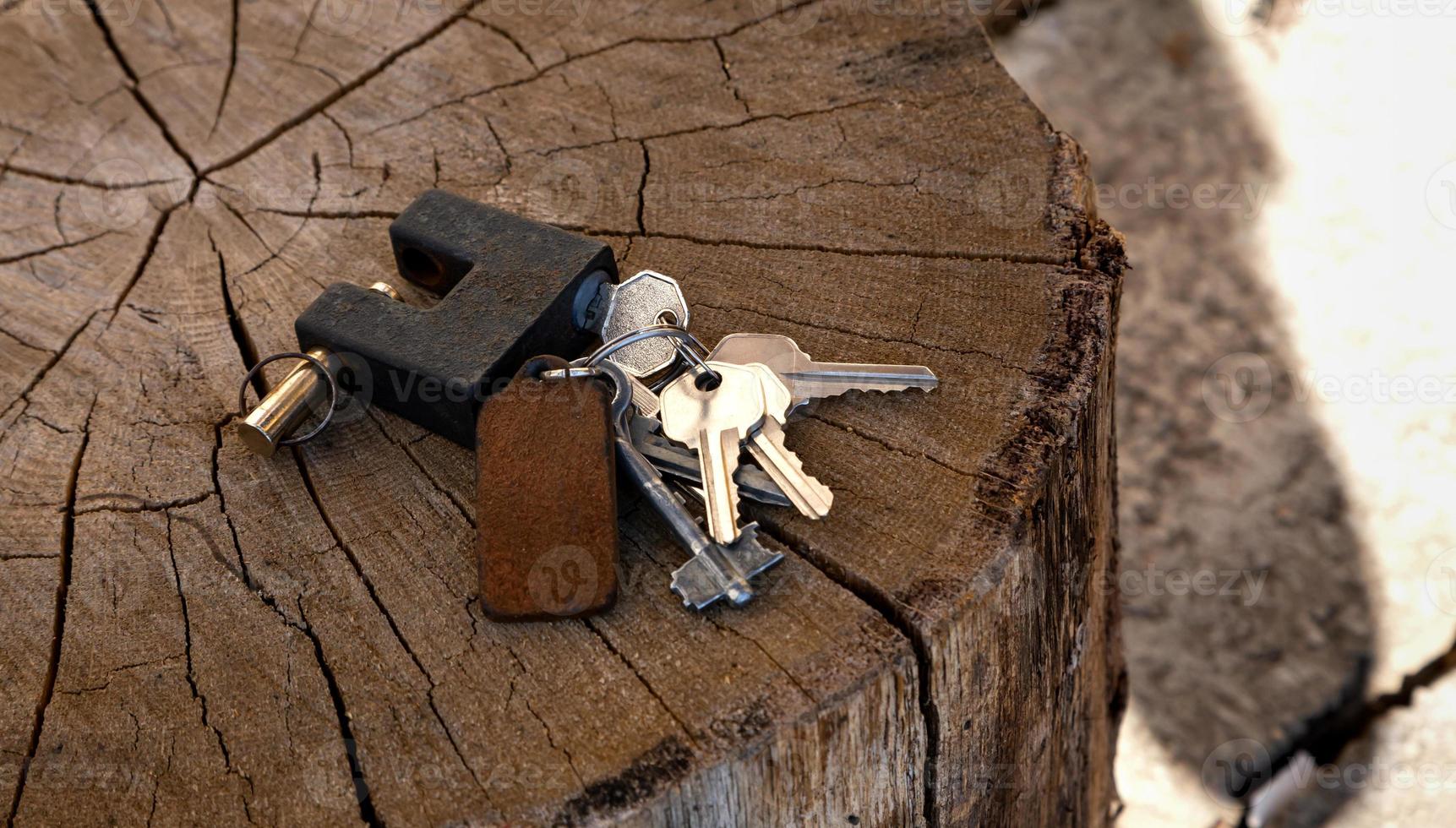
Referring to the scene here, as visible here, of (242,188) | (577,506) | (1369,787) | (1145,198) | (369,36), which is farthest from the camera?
(1145,198)

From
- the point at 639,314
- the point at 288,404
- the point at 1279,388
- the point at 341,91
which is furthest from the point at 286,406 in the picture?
the point at 1279,388

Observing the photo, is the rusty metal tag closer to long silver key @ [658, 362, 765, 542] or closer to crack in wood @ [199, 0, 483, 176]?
long silver key @ [658, 362, 765, 542]

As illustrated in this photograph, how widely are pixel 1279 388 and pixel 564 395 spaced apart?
3.16 metres

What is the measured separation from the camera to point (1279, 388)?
4.03 meters

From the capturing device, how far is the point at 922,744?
1.71 meters

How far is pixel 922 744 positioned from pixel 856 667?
259 millimetres

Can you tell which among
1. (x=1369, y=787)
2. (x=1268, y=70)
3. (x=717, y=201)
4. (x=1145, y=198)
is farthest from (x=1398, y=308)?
(x=717, y=201)

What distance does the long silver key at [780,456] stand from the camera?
1.69m

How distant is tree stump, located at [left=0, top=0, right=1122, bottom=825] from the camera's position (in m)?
1.54

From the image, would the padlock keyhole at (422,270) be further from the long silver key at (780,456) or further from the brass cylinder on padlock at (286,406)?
the long silver key at (780,456)

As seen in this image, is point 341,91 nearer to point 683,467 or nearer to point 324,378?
point 324,378

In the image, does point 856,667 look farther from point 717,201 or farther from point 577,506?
point 717,201

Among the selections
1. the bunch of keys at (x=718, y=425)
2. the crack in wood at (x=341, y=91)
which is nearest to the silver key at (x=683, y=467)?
the bunch of keys at (x=718, y=425)

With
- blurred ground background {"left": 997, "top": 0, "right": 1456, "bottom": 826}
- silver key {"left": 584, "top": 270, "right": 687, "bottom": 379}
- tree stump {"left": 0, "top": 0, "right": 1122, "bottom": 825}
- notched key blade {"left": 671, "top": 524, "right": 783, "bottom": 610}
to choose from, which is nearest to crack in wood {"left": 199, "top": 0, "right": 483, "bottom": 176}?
tree stump {"left": 0, "top": 0, "right": 1122, "bottom": 825}
